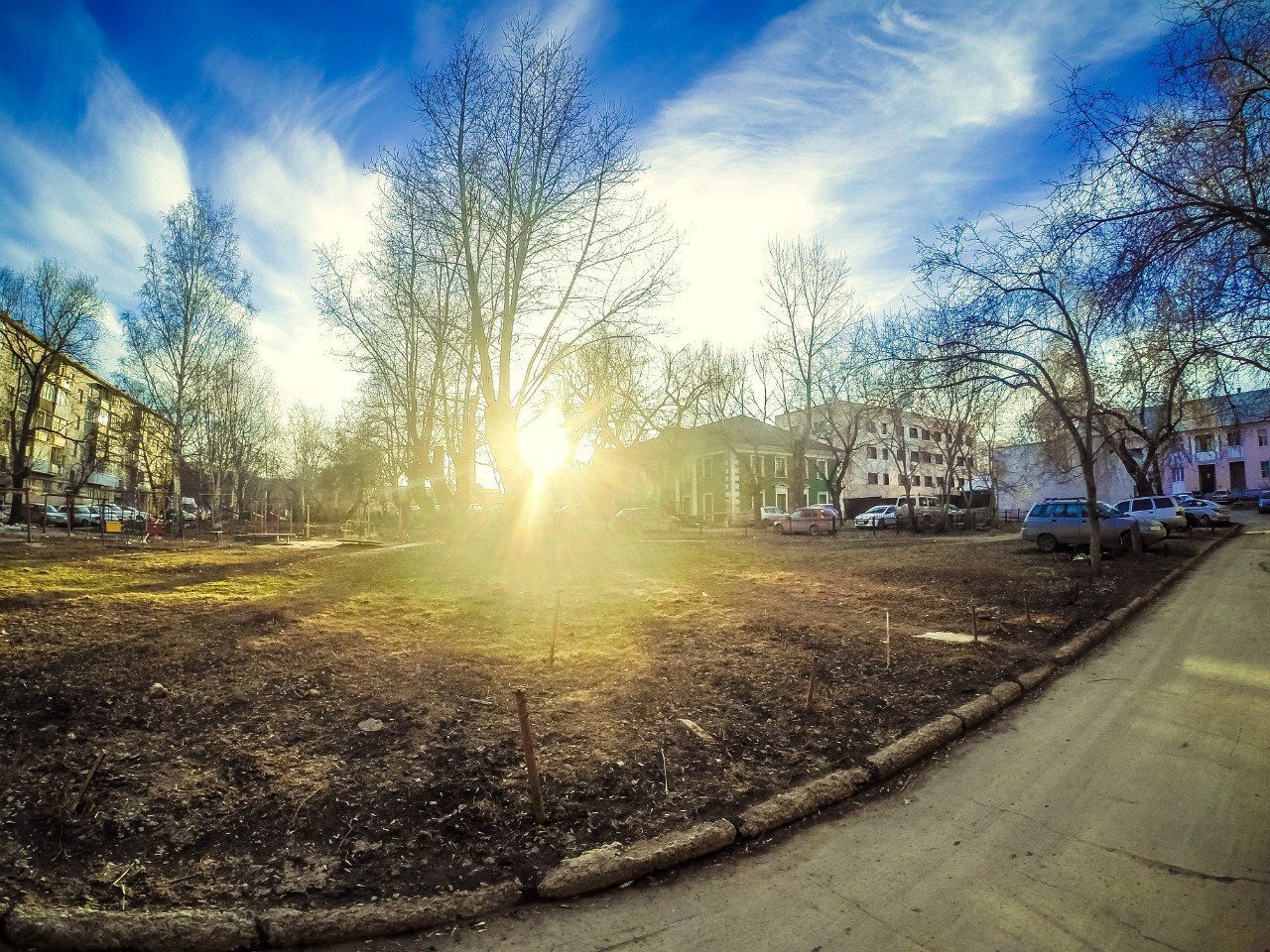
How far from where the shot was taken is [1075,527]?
1889cm

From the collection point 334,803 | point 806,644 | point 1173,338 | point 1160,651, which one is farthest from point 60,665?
point 1173,338

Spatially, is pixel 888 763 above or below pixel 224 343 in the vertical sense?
below

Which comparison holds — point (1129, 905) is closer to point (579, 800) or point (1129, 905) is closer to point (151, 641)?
point (579, 800)

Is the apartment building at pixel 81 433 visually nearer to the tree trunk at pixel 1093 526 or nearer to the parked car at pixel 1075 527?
the tree trunk at pixel 1093 526

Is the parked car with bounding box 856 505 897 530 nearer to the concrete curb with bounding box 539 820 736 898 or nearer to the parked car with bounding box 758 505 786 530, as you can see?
the parked car with bounding box 758 505 786 530

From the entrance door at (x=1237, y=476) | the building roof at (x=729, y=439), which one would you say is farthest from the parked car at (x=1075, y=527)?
the entrance door at (x=1237, y=476)

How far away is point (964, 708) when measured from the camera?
5250mm

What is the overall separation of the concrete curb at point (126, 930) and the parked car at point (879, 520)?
39739 millimetres

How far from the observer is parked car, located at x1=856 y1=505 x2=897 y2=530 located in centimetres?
3981

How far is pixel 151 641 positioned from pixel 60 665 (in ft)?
2.72

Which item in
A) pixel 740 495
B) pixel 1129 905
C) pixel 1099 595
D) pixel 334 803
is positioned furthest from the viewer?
pixel 740 495

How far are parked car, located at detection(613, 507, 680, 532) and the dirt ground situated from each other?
2592cm

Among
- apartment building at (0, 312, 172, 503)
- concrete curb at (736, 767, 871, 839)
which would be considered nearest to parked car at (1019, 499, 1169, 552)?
concrete curb at (736, 767, 871, 839)

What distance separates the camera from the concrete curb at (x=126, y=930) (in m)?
2.55
